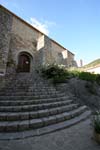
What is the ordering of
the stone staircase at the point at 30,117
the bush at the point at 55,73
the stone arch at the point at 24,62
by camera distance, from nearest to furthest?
the stone staircase at the point at 30,117 < the bush at the point at 55,73 < the stone arch at the point at 24,62

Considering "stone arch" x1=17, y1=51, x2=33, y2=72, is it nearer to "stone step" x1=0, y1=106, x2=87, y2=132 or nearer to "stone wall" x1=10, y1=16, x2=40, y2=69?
"stone wall" x1=10, y1=16, x2=40, y2=69

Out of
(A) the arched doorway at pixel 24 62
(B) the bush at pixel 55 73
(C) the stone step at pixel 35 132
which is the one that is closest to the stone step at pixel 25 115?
A: (C) the stone step at pixel 35 132

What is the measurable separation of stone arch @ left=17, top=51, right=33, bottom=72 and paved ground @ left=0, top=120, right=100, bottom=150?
6991 mm

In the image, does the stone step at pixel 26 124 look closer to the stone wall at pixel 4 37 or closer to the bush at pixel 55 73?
Result: the bush at pixel 55 73

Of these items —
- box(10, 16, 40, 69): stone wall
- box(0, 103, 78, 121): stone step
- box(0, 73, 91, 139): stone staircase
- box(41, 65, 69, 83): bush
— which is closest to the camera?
box(0, 73, 91, 139): stone staircase

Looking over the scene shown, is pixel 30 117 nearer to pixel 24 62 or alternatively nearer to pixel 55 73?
pixel 55 73

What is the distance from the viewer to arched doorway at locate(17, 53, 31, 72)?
8789 millimetres

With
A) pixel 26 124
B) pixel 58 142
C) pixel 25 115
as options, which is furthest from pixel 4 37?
pixel 58 142

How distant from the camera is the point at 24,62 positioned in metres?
9.14

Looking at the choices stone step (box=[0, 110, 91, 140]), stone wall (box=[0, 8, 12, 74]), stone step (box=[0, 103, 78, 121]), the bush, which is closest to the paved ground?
stone step (box=[0, 110, 91, 140])

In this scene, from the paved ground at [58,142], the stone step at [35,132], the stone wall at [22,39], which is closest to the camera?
the paved ground at [58,142]

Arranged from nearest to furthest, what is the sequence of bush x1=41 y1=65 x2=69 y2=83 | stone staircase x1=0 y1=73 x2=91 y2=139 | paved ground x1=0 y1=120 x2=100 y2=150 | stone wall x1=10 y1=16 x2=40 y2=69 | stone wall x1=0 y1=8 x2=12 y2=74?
1. paved ground x1=0 y1=120 x2=100 y2=150
2. stone staircase x1=0 y1=73 x2=91 y2=139
3. stone wall x1=0 y1=8 x2=12 y2=74
4. bush x1=41 y1=65 x2=69 y2=83
5. stone wall x1=10 y1=16 x2=40 y2=69

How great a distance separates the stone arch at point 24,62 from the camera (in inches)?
345

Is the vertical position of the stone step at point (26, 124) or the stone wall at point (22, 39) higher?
the stone wall at point (22, 39)
